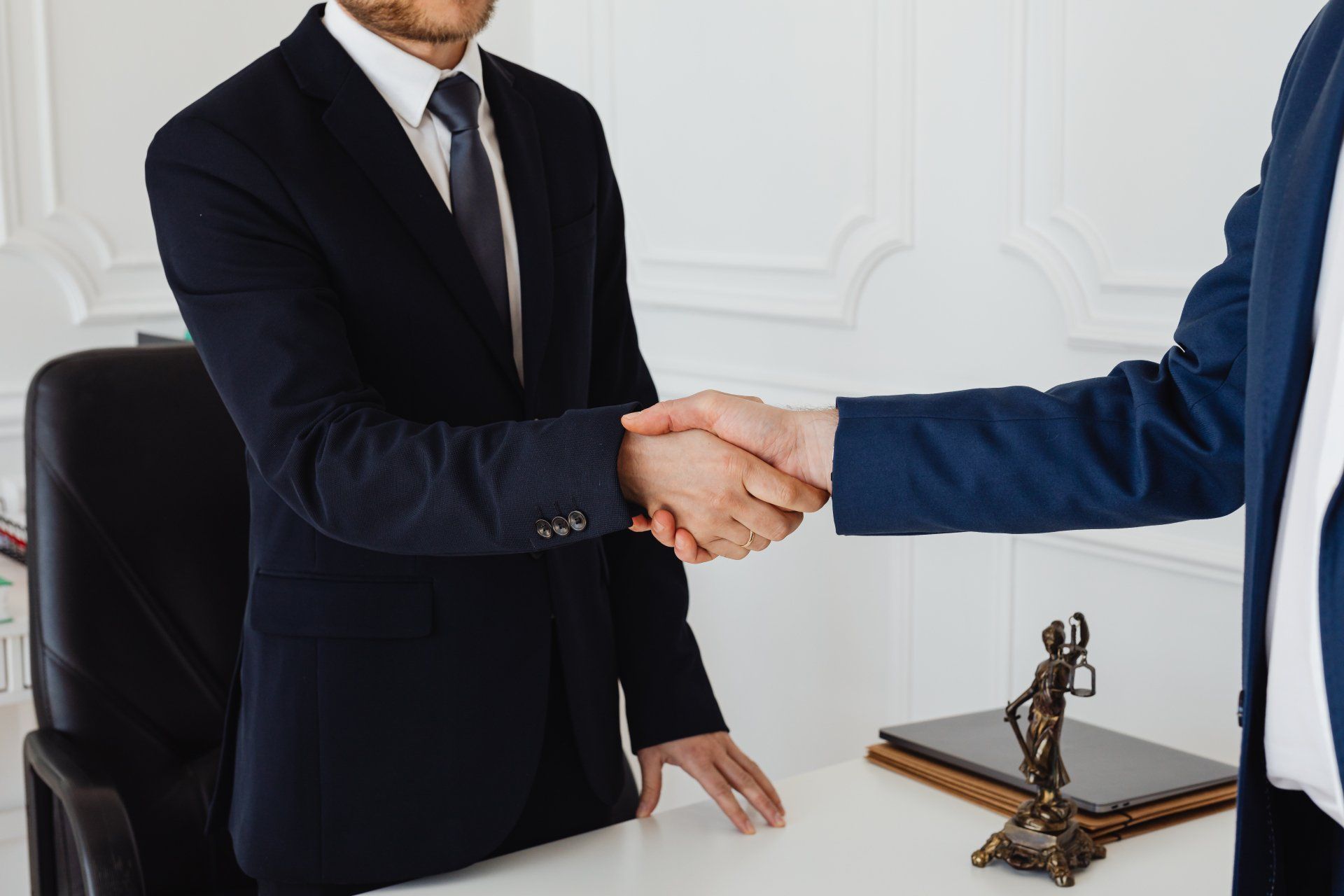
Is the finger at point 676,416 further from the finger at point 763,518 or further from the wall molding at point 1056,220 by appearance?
the wall molding at point 1056,220

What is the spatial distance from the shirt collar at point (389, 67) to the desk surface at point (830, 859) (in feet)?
2.73

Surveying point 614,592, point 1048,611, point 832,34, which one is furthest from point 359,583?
point 832,34

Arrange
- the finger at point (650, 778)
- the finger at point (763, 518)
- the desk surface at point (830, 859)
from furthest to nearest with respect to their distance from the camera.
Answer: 1. the finger at point (650, 778)
2. the finger at point (763, 518)
3. the desk surface at point (830, 859)

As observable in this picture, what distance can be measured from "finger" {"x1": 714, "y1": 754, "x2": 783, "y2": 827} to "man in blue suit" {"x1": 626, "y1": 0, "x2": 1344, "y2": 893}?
315 mm

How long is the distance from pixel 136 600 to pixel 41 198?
167cm

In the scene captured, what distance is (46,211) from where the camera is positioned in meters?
3.03

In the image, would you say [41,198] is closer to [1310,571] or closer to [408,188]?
[408,188]

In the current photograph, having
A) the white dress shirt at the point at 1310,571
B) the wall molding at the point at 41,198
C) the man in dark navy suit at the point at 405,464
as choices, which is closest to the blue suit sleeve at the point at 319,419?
the man in dark navy suit at the point at 405,464

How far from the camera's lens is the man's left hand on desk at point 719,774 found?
145 centimetres

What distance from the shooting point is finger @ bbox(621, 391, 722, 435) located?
132cm

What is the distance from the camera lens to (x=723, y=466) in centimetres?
138

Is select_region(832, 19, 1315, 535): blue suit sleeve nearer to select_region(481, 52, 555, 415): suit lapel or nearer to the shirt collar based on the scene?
select_region(481, 52, 555, 415): suit lapel

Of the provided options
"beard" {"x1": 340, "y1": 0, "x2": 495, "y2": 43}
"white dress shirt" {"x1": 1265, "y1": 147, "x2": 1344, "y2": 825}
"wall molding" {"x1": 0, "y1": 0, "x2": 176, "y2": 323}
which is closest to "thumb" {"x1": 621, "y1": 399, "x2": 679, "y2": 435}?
"beard" {"x1": 340, "y1": 0, "x2": 495, "y2": 43}

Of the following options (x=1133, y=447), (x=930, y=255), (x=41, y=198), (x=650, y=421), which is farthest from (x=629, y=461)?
(x=41, y=198)
